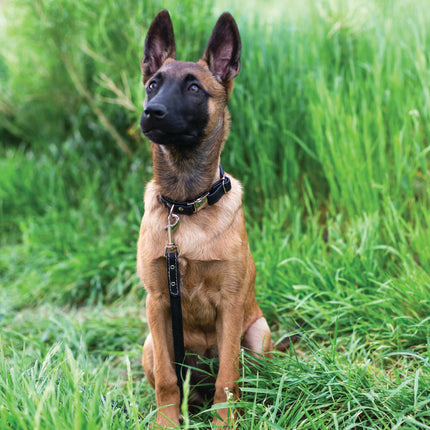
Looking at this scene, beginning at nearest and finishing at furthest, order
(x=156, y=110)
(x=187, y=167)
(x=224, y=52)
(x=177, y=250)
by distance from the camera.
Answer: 1. (x=156, y=110)
2. (x=177, y=250)
3. (x=187, y=167)
4. (x=224, y=52)

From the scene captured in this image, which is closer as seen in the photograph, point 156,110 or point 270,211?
point 156,110

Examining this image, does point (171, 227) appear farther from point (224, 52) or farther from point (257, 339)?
point (224, 52)

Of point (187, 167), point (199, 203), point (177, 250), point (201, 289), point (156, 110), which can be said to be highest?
point (156, 110)

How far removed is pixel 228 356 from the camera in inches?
82.1

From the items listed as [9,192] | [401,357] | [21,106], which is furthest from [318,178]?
[21,106]

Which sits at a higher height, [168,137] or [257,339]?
[168,137]

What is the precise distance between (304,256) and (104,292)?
1.68 meters

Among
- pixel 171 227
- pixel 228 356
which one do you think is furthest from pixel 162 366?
pixel 171 227

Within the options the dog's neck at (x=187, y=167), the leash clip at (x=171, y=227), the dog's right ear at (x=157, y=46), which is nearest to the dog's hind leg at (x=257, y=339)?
the leash clip at (x=171, y=227)

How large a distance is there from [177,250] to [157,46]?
1055 mm

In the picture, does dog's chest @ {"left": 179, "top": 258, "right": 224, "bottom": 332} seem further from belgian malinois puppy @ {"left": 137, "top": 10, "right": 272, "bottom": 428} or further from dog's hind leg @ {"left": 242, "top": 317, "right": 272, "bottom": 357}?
dog's hind leg @ {"left": 242, "top": 317, "right": 272, "bottom": 357}

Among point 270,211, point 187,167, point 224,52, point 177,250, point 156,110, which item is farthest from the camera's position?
point 270,211

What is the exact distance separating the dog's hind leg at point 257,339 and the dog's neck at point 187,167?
78 cm

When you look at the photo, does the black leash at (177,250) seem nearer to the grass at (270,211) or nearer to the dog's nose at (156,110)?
the grass at (270,211)
